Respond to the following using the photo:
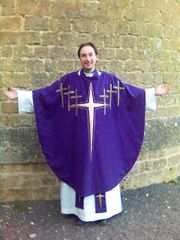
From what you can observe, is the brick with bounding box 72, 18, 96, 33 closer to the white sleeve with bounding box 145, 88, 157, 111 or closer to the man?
the man

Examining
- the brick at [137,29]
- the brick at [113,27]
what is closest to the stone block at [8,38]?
the brick at [113,27]

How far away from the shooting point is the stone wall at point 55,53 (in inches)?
210

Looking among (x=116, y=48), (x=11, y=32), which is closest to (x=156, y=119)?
(x=116, y=48)

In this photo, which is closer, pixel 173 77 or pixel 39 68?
pixel 39 68

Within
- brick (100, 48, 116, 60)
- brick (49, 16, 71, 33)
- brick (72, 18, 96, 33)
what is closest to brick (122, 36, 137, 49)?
brick (100, 48, 116, 60)

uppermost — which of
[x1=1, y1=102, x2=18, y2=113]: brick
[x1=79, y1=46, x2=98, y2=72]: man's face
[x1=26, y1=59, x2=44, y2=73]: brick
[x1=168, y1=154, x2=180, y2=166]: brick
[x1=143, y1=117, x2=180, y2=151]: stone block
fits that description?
[x1=79, y1=46, x2=98, y2=72]: man's face

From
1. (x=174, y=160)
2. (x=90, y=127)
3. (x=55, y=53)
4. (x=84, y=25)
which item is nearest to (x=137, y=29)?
(x=84, y=25)

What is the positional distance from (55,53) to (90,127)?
1.18 meters

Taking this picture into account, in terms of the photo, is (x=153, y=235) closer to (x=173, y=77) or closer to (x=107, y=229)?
(x=107, y=229)

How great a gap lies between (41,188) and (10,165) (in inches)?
18.8

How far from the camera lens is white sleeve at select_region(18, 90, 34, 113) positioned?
4.84 m

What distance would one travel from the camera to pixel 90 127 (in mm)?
4773

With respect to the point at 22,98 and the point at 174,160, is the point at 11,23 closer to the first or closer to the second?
the point at 22,98

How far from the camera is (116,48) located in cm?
572
